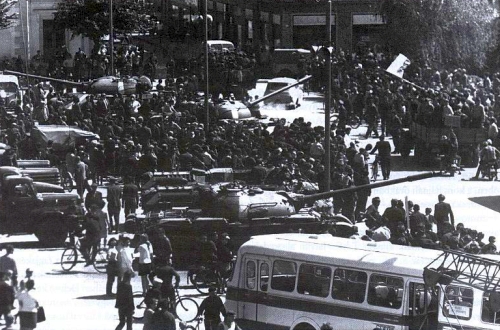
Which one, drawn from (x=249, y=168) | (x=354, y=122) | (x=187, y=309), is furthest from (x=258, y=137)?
(x=187, y=309)

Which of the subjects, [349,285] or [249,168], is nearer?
[349,285]

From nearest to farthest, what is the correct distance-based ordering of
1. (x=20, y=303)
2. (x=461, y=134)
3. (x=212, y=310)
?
(x=20, y=303), (x=212, y=310), (x=461, y=134)

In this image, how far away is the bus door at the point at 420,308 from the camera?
20.7 m

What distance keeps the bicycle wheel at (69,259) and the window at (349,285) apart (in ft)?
26.1

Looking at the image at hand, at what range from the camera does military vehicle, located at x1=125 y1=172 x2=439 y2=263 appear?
27.9m

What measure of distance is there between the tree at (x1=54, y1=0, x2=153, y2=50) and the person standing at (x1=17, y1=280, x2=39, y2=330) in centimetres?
4143

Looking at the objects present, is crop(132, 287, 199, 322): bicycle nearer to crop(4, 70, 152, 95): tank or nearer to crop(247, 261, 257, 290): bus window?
crop(247, 261, 257, 290): bus window

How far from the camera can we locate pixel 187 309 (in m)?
24.0

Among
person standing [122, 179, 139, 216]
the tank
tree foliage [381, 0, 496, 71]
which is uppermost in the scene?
tree foliage [381, 0, 496, 71]

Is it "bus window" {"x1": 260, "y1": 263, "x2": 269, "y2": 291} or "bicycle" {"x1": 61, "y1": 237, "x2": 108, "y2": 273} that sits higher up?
"bus window" {"x1": 260, "y1": 263, "x2": 269, "y2": 291}

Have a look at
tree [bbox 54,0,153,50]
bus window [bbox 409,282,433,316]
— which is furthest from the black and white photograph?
tree [bbox 54,0,153,50]

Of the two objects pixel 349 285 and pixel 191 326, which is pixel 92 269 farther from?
pixel 349 285

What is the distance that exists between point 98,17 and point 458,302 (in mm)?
43674

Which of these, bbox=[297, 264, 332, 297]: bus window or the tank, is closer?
bbox=[297, 264, 332, 297]: bus window
